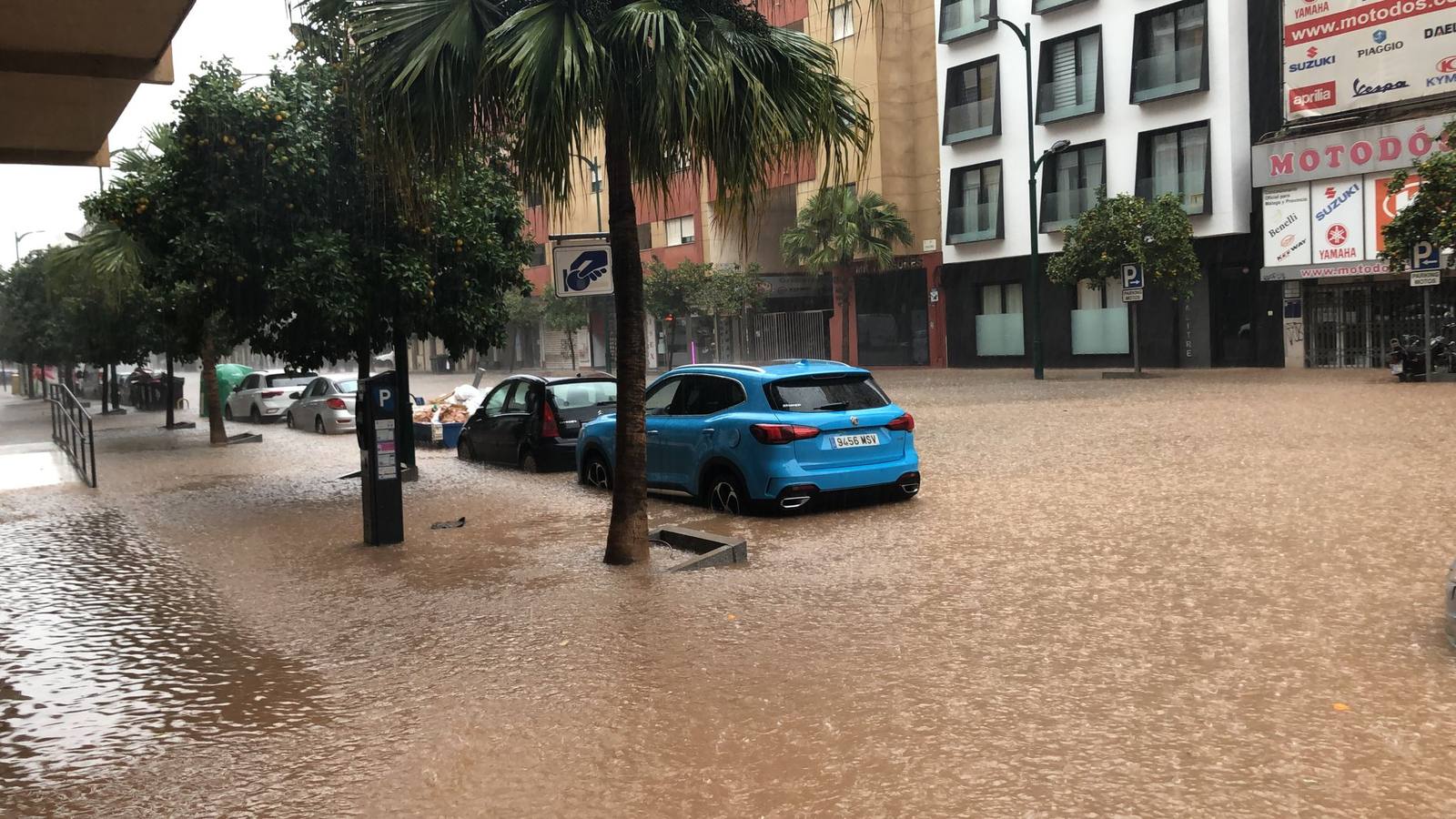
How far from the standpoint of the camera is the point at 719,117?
8328 mm

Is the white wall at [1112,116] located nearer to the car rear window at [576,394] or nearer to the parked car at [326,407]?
the parked car at [326,407]

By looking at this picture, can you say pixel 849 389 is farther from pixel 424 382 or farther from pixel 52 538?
pixel 424 382

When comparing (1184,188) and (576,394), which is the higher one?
(1184,188)

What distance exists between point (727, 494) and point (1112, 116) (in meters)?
28.3

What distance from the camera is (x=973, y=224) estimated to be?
40.7m

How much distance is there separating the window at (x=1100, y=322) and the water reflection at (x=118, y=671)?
101 feet

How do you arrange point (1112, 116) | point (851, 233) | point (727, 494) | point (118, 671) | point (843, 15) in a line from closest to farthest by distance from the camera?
1. point (118, 671)
2. point (843, 15)
3. point (727, 494)
4. point (1112, 116)
5. point (851, 233)

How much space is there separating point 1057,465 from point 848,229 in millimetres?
29431

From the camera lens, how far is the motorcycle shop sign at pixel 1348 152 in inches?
1115

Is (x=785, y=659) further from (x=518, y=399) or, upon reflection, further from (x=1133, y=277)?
(x=1133, y=277)

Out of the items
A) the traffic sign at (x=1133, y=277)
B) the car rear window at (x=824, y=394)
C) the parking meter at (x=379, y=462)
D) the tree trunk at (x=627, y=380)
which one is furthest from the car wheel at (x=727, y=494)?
the traffic sign at (x=1133, y=277)

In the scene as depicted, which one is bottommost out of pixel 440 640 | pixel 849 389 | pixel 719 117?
pixel 440 640

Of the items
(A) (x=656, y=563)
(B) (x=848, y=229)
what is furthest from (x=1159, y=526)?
(B) (x=848, y=229)

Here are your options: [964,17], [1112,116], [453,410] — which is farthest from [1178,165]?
[453,410]
